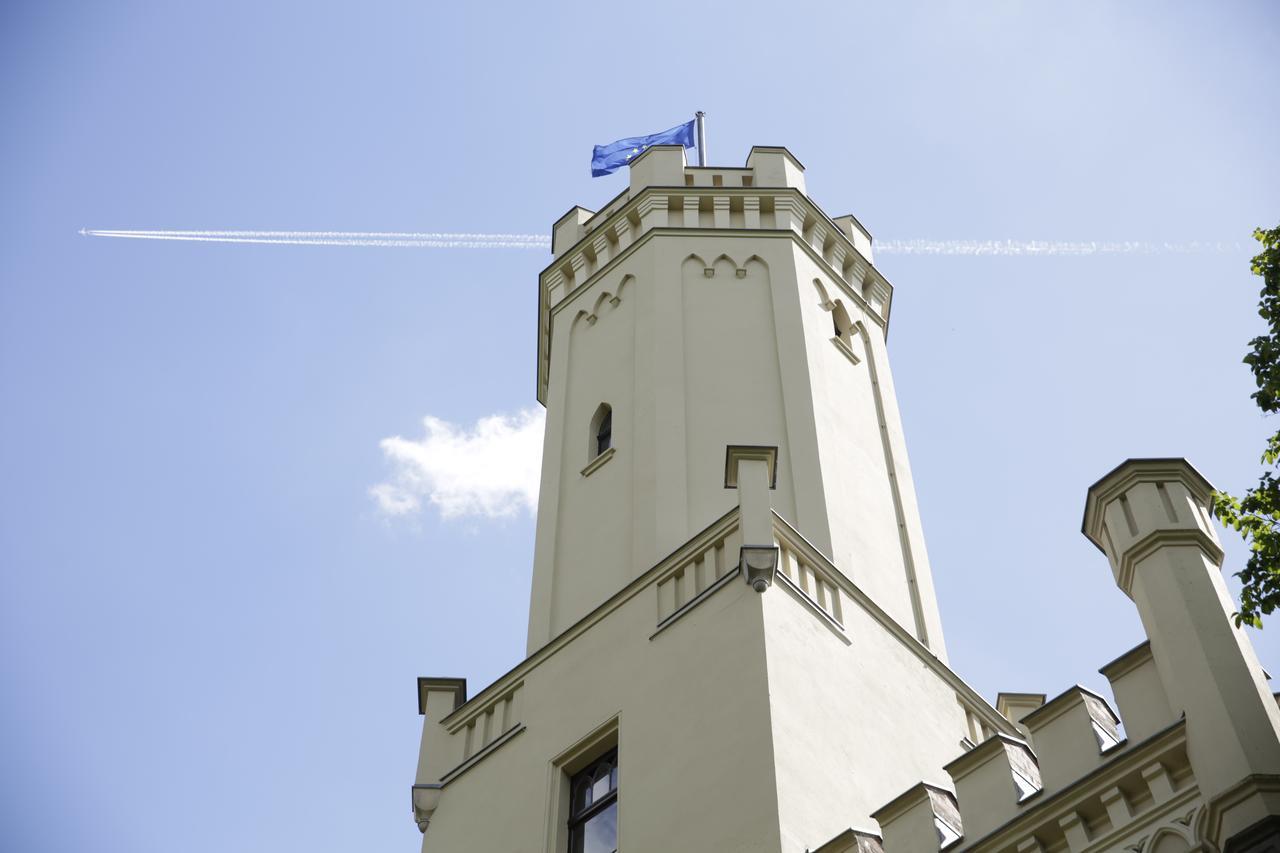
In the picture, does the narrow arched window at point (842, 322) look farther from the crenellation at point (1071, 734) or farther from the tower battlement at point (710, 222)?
the crenellation at point (1071, 734)

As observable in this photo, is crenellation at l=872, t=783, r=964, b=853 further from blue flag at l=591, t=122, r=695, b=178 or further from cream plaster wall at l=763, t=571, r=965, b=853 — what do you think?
blue flag at l=591, t=122, r=695, b=178

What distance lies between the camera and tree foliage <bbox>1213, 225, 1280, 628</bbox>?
11.5 metres

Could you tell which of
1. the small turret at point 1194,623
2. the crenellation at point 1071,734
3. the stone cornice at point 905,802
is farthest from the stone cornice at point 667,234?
the crenellation at point 1071,734

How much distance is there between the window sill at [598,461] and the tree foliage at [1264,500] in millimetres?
9808

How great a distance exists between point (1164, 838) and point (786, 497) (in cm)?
867

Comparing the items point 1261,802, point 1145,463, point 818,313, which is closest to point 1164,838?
point 1261,802

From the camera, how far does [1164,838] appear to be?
444 inches

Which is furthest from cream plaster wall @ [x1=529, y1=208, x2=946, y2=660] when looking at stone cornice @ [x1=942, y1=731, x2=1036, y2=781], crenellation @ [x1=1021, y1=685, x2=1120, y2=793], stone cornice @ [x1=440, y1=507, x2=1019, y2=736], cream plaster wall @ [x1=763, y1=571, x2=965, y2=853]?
crenellation @ [x1=1021, y1=685, x2=1120, y2=793]

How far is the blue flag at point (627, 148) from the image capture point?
30.5 m

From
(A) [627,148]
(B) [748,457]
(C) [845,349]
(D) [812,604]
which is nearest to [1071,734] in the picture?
(D) [812,604]

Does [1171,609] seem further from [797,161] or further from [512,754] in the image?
[797,161]

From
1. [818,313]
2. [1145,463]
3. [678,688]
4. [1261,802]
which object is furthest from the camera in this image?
[818,313]

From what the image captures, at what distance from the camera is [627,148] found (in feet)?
102

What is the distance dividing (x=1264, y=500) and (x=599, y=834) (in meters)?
7.36
